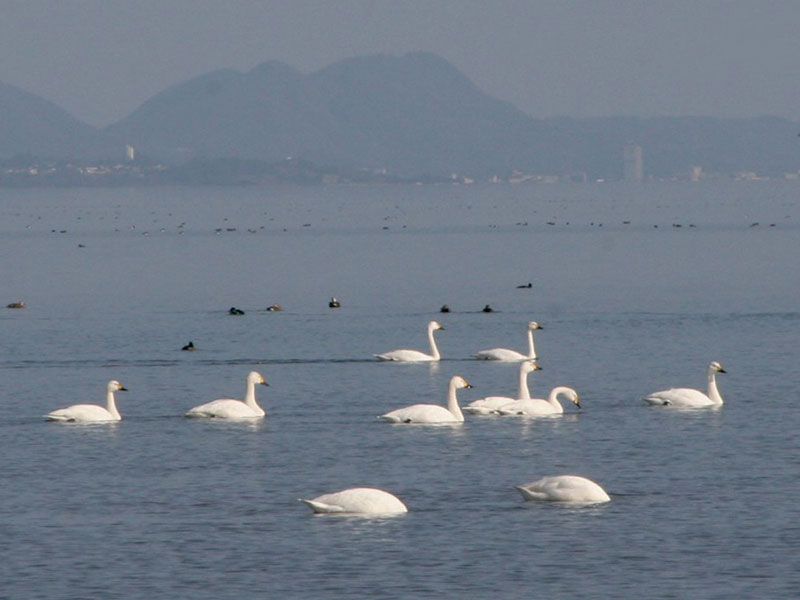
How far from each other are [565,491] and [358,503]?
11.7 feet

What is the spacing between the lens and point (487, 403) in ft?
140

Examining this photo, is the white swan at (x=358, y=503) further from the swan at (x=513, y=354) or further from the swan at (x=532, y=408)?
the swan at (x=513, y=354)

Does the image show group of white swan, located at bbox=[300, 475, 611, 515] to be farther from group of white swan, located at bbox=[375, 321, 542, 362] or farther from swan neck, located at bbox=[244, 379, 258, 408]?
group of white swan, located at bbox=[375, 321, 542, 362]

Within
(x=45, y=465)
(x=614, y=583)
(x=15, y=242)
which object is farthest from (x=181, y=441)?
(x=15, y=242)

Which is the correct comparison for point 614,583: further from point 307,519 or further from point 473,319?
point 473,319

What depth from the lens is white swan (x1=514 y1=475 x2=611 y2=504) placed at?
101ft

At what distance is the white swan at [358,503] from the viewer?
29.9m

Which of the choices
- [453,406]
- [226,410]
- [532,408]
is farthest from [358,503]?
[532,408]

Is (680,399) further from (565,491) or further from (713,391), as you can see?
(565,491)

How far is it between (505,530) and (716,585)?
4584 millimetres

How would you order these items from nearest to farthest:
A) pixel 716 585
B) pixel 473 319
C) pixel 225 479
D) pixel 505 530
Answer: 1. pixel 716 585
2. pixel 505 530
3. pixel 225 479
4. pixel 473 319

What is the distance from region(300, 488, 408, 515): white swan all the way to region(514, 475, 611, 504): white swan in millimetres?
2347

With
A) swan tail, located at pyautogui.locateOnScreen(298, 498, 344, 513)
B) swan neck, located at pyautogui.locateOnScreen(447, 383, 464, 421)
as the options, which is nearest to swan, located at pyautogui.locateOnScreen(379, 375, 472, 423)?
swan neck, located at pyautogui.locateOnScreen(447, 383, 464, 421)

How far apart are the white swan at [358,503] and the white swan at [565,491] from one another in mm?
2347
